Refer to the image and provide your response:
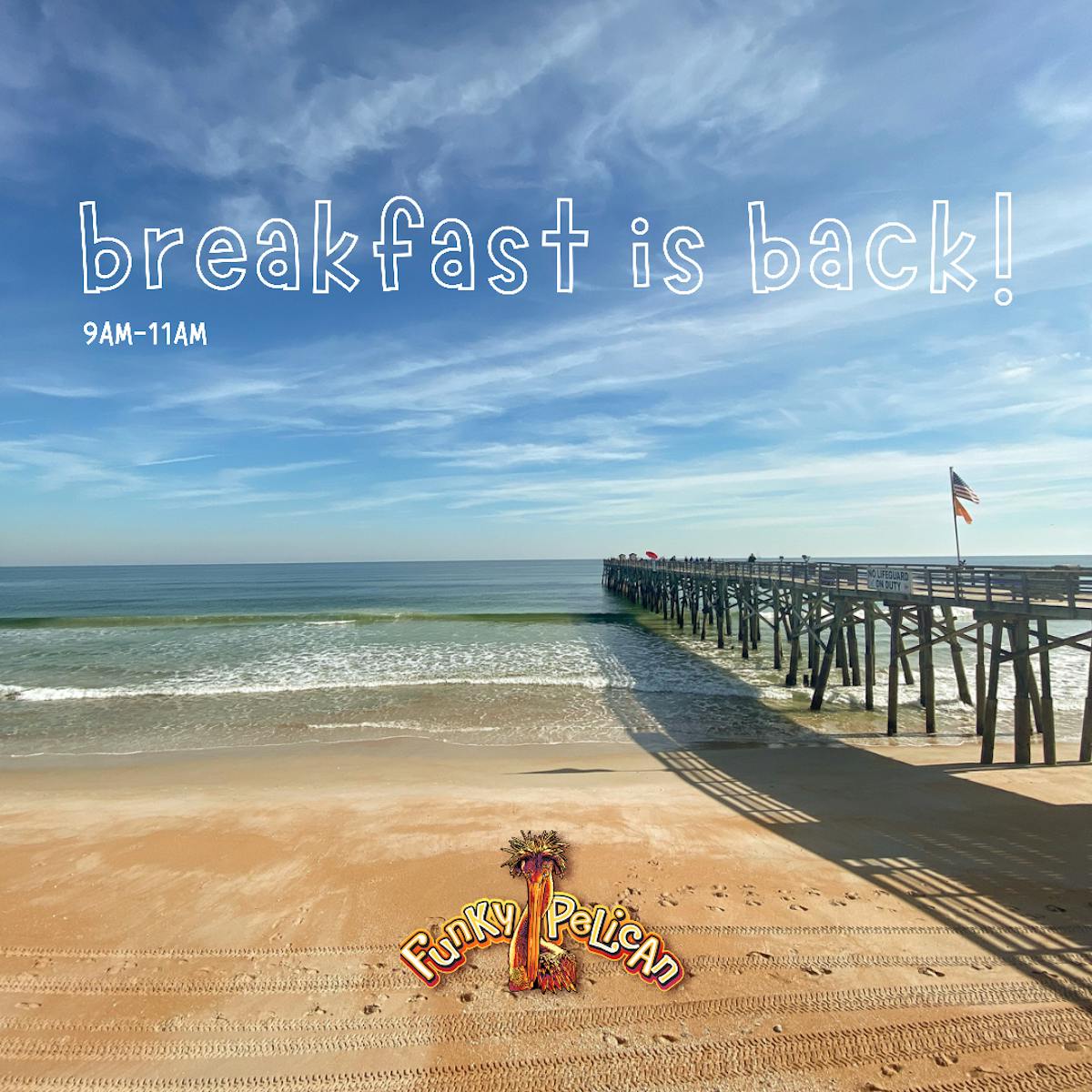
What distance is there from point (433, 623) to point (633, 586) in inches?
895

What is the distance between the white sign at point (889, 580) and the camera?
16.2 meters


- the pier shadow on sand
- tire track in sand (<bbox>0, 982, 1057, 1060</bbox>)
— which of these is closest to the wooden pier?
the pier shadow on sand

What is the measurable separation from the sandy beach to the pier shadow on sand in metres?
0.05

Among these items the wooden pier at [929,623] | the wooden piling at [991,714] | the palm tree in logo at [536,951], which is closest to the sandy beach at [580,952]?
the palm tree in logo at [536,951]

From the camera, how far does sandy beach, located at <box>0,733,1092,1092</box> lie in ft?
15.1

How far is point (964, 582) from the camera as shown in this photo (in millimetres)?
14656

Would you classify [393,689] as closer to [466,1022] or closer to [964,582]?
[466,1022]

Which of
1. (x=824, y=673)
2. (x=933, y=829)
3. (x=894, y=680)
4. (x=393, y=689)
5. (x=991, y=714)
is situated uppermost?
(x=894, y=680)

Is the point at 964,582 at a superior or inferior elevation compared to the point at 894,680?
superior

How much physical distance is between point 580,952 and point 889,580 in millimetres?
14877

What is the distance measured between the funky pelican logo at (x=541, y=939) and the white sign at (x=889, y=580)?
13.3m

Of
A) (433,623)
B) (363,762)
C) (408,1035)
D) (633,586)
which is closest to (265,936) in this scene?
(408,1035)

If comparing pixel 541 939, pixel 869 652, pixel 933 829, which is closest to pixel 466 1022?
pixel 541 939

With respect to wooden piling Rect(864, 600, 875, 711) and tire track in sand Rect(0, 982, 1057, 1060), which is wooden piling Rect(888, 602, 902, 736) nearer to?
wooden piling Rect(864, 600, 875, 711)
